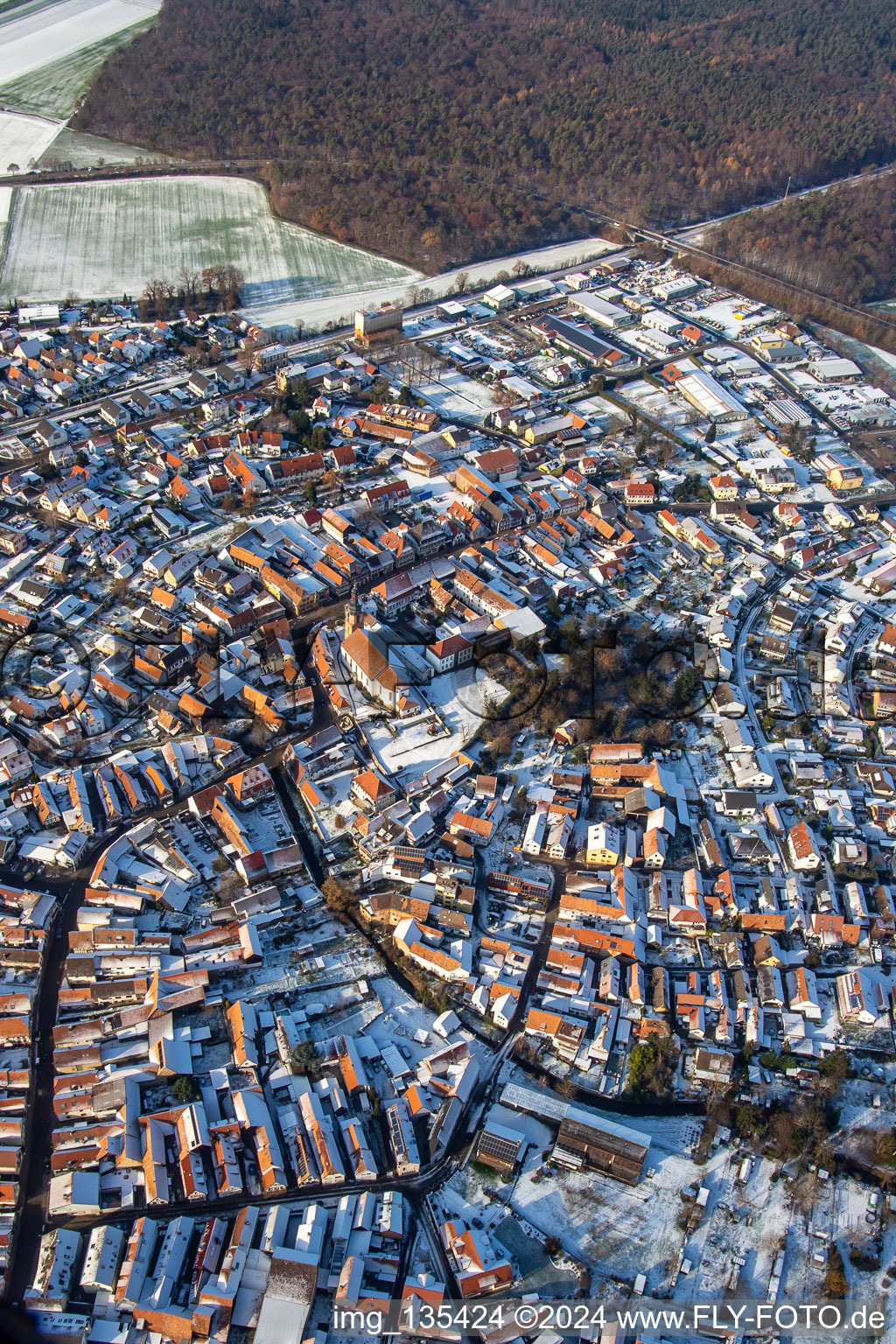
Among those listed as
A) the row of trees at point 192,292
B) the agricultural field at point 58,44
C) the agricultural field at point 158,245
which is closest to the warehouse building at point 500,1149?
the row of trees at point 192,292

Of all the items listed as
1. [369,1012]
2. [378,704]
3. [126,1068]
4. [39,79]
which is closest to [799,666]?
[378,704]

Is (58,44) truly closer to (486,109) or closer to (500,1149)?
(486,109)

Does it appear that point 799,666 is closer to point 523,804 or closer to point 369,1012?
point 523,804

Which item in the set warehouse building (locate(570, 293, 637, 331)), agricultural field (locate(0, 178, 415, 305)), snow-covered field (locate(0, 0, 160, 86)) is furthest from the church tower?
snow-covered field (locate(0, 0, 160, 86))

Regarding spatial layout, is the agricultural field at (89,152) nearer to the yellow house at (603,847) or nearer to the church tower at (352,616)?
the church tower at (352,616)

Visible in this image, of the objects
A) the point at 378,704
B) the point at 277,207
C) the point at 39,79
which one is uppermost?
the point at 39,79

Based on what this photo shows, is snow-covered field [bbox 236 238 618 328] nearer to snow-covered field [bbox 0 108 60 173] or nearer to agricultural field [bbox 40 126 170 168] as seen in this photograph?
agricultural field [bbox 40 126 170 168]
